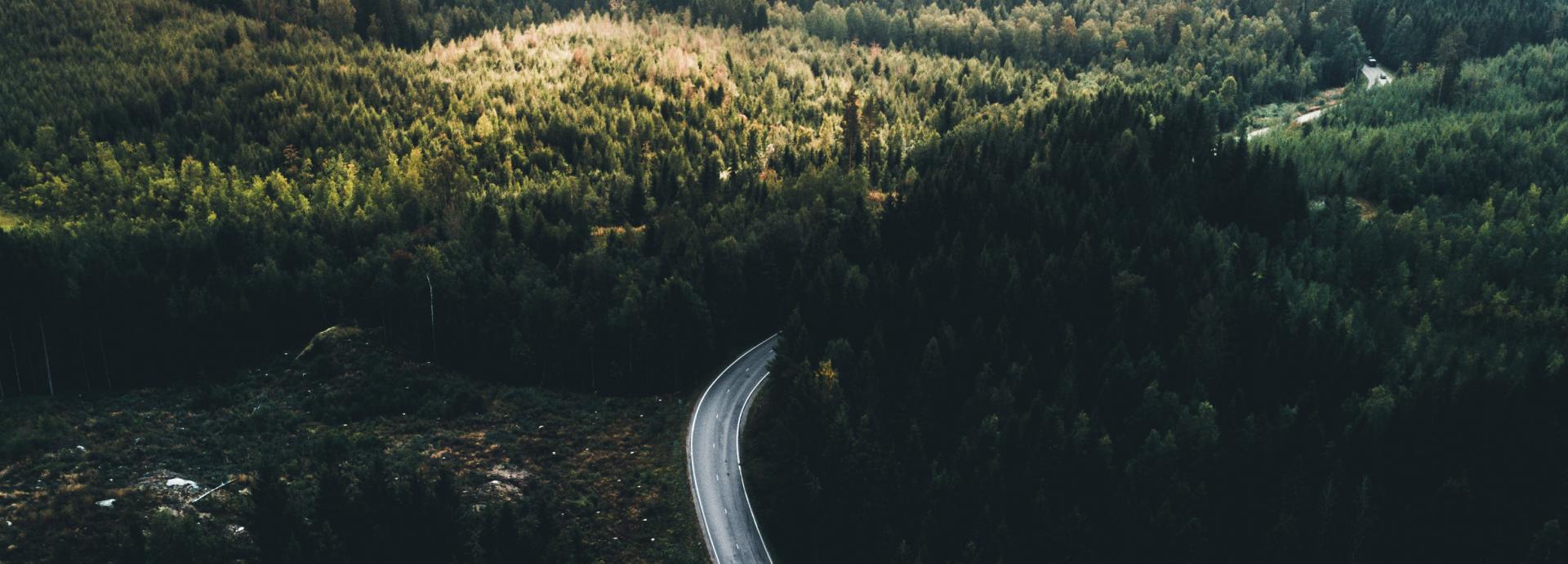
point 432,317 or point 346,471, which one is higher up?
point 432,317

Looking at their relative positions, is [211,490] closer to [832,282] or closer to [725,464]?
[725,464]

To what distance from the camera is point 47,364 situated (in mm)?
83250

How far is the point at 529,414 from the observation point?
3246 inches

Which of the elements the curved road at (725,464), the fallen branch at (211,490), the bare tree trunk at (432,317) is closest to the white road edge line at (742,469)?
the curved road at (725,464)

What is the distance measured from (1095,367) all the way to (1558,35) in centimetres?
18493

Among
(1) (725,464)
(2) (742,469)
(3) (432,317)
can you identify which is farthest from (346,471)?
(2) (742,469)

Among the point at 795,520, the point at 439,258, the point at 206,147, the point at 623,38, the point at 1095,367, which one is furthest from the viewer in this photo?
the point at 623,38

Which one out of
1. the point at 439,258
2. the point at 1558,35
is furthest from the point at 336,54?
the point at 1558,35

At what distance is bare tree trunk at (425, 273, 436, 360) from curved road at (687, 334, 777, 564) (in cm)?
2617

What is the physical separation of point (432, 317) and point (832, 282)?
122ft

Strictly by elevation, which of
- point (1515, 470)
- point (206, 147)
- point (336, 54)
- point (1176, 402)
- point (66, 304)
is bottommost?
point (1515, 470)

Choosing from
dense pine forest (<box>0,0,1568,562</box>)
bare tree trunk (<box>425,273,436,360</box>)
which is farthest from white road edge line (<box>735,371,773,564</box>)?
bare tree trunk (<box>425,273,436,360</box>)

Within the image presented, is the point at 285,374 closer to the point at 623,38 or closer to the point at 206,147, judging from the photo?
the point at 206,147

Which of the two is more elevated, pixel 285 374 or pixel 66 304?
pixel 66 304
